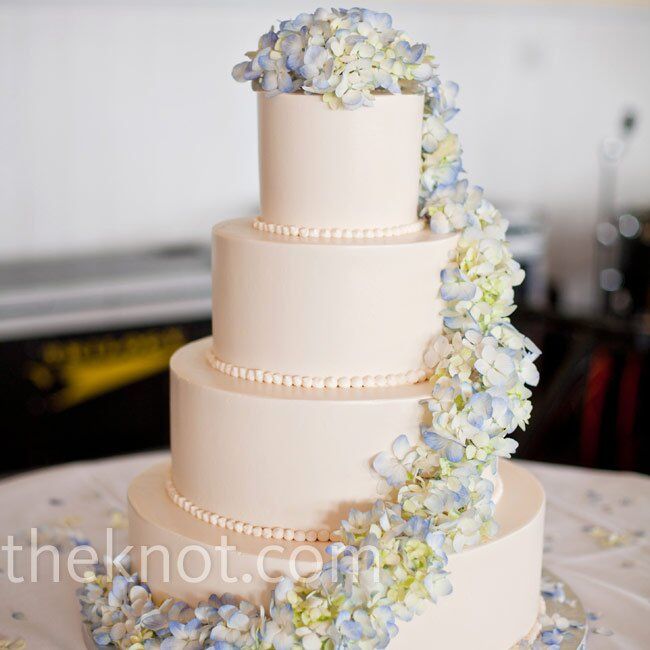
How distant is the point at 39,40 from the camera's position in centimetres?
433

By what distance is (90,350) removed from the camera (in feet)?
13.5

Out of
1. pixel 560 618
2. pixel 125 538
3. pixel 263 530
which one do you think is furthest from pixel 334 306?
pixel 125 538

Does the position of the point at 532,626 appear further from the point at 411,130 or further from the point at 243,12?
the point at 243,12

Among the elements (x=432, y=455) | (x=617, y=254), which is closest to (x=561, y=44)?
(x=617, y=254)

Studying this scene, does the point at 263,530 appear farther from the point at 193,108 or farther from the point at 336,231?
the point at 193,108

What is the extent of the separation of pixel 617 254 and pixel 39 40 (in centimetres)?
298

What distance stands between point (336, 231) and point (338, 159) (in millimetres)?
120

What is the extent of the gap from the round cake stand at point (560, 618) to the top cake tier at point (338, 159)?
786 mm

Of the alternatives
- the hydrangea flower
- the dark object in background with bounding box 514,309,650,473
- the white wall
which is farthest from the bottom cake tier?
the white wall

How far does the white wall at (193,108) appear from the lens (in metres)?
4.39

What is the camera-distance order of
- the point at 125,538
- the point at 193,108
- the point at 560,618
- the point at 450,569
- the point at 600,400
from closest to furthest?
1. the point at 450,569
2. the point at 560,618
3. the point at 125,538
4. the point at 600,400
5. the point at 193,108

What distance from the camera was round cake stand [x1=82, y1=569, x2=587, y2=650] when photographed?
71.1 inches

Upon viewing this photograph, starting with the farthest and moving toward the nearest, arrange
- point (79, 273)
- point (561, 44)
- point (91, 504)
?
point (561, 44) < point (79, 273) < point (91, 504)

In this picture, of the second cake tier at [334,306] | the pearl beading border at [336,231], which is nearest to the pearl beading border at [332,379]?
the second cake tier at [334,306]
